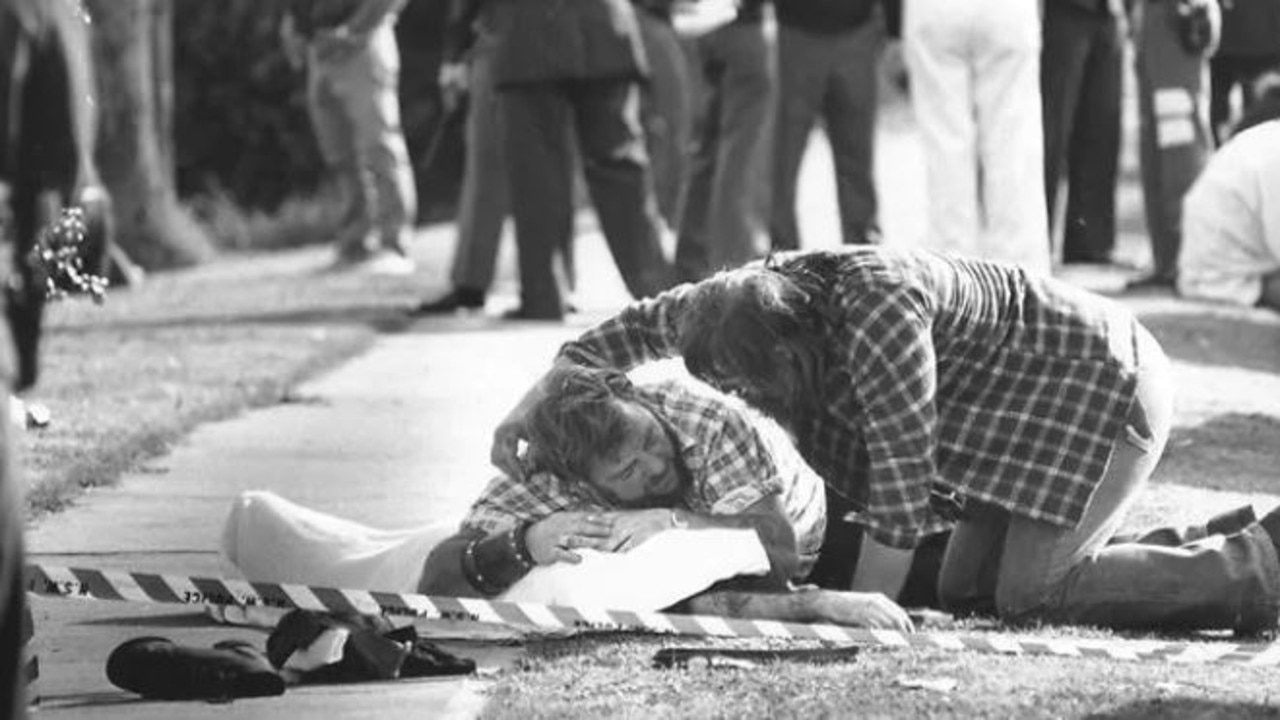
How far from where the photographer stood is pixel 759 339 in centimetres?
662

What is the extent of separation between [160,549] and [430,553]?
1.15 meters

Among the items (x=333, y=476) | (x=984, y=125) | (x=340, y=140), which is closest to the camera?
(x=333, y=476)

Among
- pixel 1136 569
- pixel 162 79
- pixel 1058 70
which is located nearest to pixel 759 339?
pixel 1136 569

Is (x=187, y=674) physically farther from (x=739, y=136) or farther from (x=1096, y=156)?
(x=1096, y=156)

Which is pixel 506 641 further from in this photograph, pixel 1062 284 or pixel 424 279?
pixel 424 279

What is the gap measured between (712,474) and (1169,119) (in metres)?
7.37

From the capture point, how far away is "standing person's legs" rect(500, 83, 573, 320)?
43.3ft

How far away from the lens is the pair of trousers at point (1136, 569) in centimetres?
718

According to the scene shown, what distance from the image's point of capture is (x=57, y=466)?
940 cm

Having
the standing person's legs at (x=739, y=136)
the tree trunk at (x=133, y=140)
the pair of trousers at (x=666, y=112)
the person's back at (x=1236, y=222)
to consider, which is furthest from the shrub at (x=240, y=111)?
the person's back at (x=1236, y=222)

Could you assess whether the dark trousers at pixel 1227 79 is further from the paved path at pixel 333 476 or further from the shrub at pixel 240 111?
the shrub at pixel 240 111

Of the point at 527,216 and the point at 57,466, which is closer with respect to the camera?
the point at 57,466

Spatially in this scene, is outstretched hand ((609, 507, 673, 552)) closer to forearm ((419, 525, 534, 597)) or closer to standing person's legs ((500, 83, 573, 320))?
forearm ((419, 525, 534, 597))

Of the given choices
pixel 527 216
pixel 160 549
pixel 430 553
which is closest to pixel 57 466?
pixel 160 549
